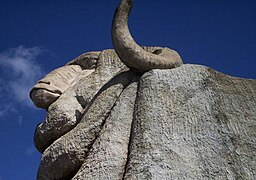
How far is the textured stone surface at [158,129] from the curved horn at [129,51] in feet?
0.58

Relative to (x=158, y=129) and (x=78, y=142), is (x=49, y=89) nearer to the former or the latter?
(x=78, y=142)

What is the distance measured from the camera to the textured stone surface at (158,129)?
353cm

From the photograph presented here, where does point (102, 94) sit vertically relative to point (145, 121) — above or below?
above

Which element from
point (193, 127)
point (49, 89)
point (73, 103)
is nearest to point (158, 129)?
point (193, 127)

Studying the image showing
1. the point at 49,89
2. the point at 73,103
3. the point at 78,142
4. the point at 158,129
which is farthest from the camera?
the point at 49,89

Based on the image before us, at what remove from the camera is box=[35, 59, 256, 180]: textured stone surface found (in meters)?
3.53

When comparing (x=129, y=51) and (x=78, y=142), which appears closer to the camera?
(x=78, y=142)

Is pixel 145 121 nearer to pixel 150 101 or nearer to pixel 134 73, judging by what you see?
pixel 150 101

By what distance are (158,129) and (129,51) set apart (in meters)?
1.05

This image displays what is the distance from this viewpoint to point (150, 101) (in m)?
3.96

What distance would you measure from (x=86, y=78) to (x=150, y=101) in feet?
4.24

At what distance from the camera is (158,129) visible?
12.2ft


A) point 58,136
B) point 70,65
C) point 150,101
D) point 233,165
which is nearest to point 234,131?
point 233,165

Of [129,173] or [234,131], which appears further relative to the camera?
[234,131]
